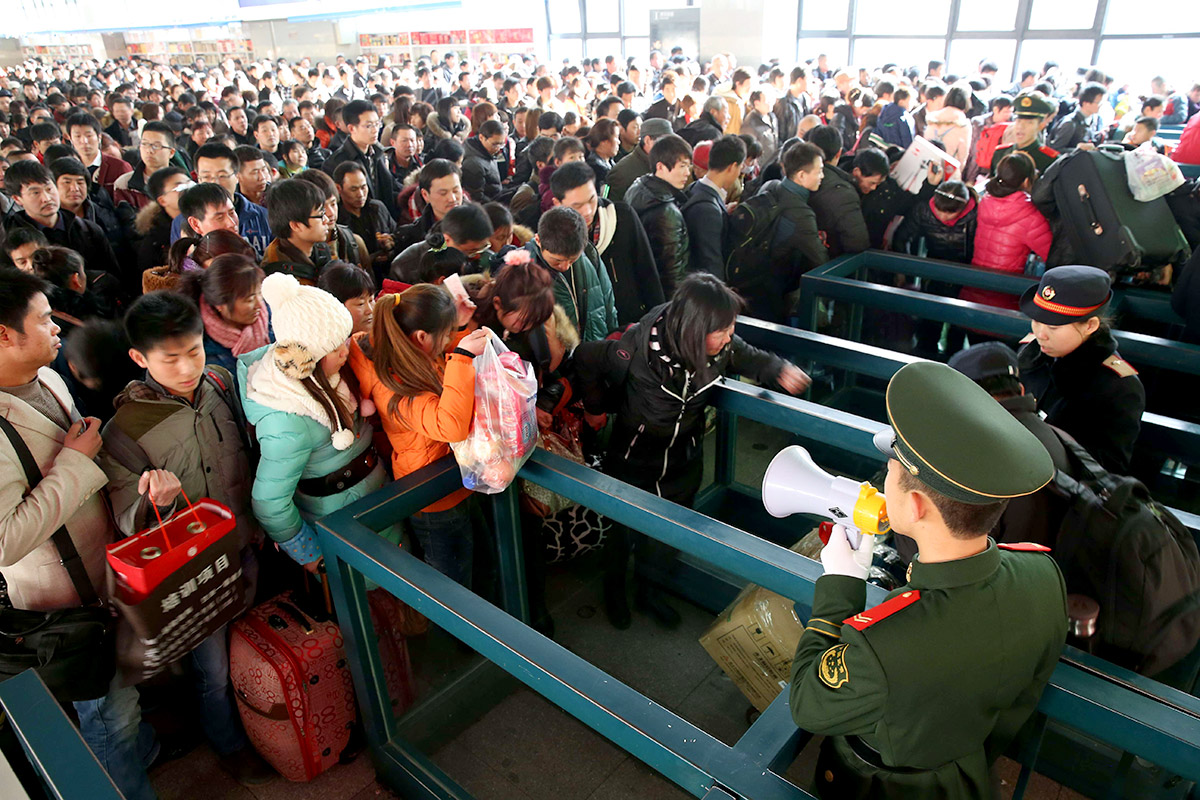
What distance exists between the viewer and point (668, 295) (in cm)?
369

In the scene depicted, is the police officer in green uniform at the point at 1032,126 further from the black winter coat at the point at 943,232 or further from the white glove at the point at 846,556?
the white glove at the point at 846,556

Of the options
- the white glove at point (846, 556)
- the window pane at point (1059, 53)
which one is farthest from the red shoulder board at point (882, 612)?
the window pane at point (1059, 53)

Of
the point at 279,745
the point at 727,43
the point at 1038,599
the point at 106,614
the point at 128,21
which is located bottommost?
the point at 279,745

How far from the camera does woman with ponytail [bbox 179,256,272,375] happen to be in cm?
220

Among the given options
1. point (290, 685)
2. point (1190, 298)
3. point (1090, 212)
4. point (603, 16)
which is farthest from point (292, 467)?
point (603, 16)

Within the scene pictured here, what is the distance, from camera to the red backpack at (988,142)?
5.82 meters

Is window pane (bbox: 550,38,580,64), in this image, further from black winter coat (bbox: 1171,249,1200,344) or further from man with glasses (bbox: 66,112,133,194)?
black winter coat (bbox: 1171,249,1200,344)

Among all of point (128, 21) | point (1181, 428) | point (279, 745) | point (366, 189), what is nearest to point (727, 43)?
point (366, 189)

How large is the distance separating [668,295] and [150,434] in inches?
97.1

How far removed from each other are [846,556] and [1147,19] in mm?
12726

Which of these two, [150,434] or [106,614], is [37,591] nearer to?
[106,614]

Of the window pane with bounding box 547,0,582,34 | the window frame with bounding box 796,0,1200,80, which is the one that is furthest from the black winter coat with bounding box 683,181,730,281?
the window pane with bounding box 547,0,582,34

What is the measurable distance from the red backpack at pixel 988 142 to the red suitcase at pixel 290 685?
5.85m

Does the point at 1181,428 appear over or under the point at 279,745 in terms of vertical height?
over
